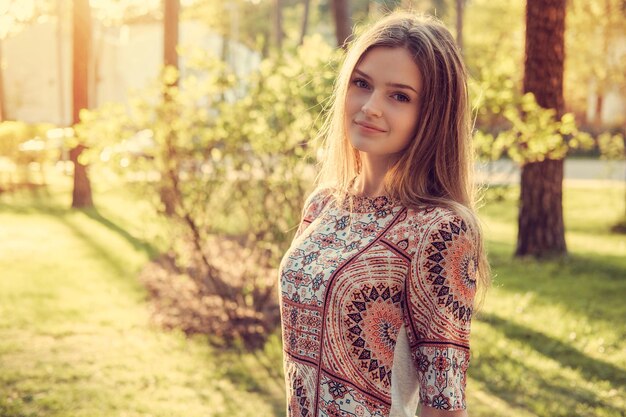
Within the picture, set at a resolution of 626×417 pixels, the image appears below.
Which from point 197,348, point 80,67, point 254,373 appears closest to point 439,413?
point 254,373

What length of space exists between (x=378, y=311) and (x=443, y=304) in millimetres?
190

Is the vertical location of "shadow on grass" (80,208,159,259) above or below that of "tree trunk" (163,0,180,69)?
below

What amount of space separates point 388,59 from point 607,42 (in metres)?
18.2

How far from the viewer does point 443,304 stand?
1730 millimetres

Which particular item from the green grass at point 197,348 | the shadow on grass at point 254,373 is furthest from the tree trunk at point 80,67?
the shadow on grass at point 254,373

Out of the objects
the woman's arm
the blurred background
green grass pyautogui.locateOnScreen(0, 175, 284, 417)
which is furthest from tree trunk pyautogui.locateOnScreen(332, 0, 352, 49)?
the woman's arm

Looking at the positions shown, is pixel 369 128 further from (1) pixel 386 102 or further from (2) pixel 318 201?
(2) pixel 318 201

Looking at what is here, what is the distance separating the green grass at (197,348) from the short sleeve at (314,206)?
103cm

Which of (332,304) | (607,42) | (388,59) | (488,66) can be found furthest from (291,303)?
(607,42)

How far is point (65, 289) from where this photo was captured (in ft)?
27.4

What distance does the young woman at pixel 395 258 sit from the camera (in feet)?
5.74

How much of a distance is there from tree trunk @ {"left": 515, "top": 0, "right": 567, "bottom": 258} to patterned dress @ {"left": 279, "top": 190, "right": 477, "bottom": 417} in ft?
24.0

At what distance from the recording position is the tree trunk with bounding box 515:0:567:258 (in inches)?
344

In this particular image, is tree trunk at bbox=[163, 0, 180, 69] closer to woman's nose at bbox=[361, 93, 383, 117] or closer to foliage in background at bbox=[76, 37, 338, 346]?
foliage in background at bbox=[76, 37, 338, 346]
